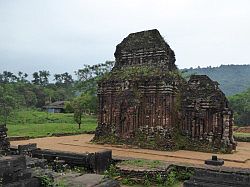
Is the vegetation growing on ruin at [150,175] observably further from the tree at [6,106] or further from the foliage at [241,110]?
the foliage at [241,110]

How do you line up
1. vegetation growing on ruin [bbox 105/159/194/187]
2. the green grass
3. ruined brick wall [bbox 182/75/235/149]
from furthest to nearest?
ruined brick wall [bbox 182/75/235/149] < the green grass < vegetation growing on ruin [bbox 105/159/194/187]

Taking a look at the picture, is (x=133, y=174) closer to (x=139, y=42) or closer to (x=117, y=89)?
(x=117, y=89)

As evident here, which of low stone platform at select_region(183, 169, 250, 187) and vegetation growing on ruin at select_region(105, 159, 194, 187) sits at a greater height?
low stone platform at select_region(183, 169, 250, 187)

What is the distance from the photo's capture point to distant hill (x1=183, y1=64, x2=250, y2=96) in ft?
400

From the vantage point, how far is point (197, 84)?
18125 millimetres

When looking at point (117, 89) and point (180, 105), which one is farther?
point (117, 89)

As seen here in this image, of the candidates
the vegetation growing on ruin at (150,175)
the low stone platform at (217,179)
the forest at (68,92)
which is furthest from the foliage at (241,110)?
the low stone platform at (217,179)

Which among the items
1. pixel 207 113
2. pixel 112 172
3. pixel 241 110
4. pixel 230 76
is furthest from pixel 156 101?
pixel 230 76

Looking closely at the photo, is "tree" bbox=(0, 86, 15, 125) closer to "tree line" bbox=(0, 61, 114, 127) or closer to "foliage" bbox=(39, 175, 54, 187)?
"tree line" bbox=(0, 61, 114, 127)

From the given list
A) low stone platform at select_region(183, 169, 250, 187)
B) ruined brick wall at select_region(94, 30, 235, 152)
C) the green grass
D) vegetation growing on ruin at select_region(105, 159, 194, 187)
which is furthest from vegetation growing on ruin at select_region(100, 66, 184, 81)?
low stone platform at select_region(183, 169, 250, 187)

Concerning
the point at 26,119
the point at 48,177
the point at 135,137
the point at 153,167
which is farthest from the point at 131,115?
the point at 26,119

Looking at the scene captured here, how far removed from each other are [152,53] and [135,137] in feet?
16.8

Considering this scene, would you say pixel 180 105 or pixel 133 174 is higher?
pixel 180 105

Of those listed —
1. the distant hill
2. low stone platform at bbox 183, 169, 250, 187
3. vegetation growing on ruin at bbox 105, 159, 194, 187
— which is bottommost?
vegetation growing on ruin at bbox 105, 159, 194, 187
